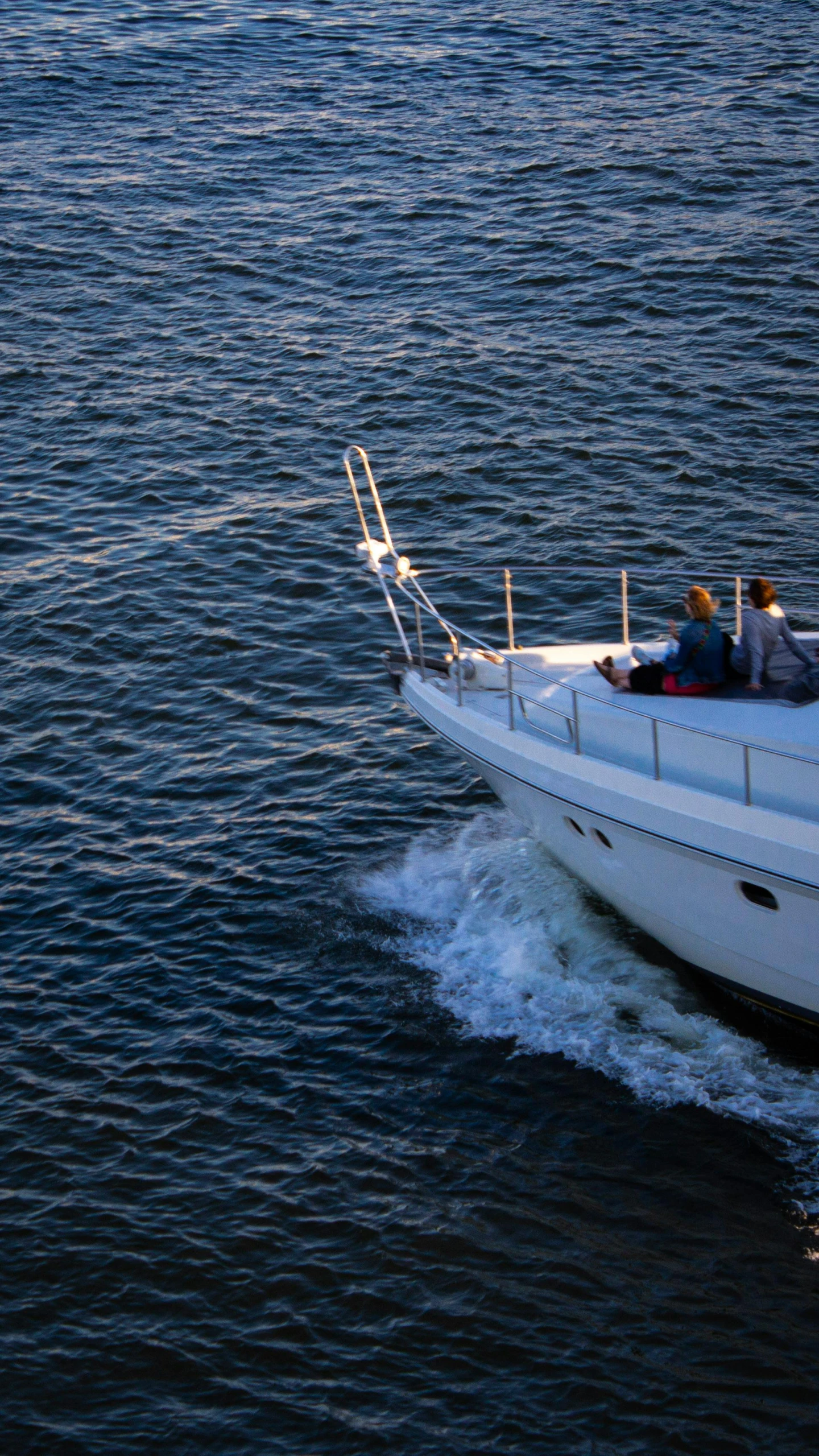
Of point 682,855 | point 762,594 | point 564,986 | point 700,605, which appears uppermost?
point 762,594

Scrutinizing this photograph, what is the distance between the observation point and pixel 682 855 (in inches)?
416

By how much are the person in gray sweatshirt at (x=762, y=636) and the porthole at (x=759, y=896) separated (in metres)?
1.52

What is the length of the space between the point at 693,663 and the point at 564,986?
9.06ft

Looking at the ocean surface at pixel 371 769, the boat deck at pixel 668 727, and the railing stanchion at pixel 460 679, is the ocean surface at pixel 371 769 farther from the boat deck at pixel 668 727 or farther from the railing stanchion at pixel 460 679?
the boat deck at pixel 668 727

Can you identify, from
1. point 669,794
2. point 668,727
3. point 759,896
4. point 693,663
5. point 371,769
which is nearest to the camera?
point 759,896

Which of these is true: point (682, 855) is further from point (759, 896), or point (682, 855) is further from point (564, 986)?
point (564, 986)

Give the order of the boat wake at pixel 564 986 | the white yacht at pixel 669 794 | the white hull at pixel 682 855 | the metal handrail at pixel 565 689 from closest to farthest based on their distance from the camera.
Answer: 1. the white hull at pixel 682 855
2. the white yacht at pixel 669 794
3. the metal handrail at pixel 565 689
4. the boat wake at pixel 564 986

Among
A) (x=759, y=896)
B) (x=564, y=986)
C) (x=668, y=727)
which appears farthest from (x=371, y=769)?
(x=759, y=896)

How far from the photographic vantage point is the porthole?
10156 mm

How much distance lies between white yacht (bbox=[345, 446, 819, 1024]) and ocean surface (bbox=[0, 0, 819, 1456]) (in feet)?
2.53

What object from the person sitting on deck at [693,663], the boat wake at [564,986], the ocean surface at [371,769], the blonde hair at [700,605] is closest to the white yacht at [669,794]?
the person sitting on deck at [693,663]

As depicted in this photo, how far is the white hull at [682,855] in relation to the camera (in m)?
9.98

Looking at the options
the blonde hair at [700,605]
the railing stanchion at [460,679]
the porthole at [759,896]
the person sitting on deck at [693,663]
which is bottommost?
the porthole at [759,896]

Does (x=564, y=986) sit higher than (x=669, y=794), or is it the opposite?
(x=669, y=794)
